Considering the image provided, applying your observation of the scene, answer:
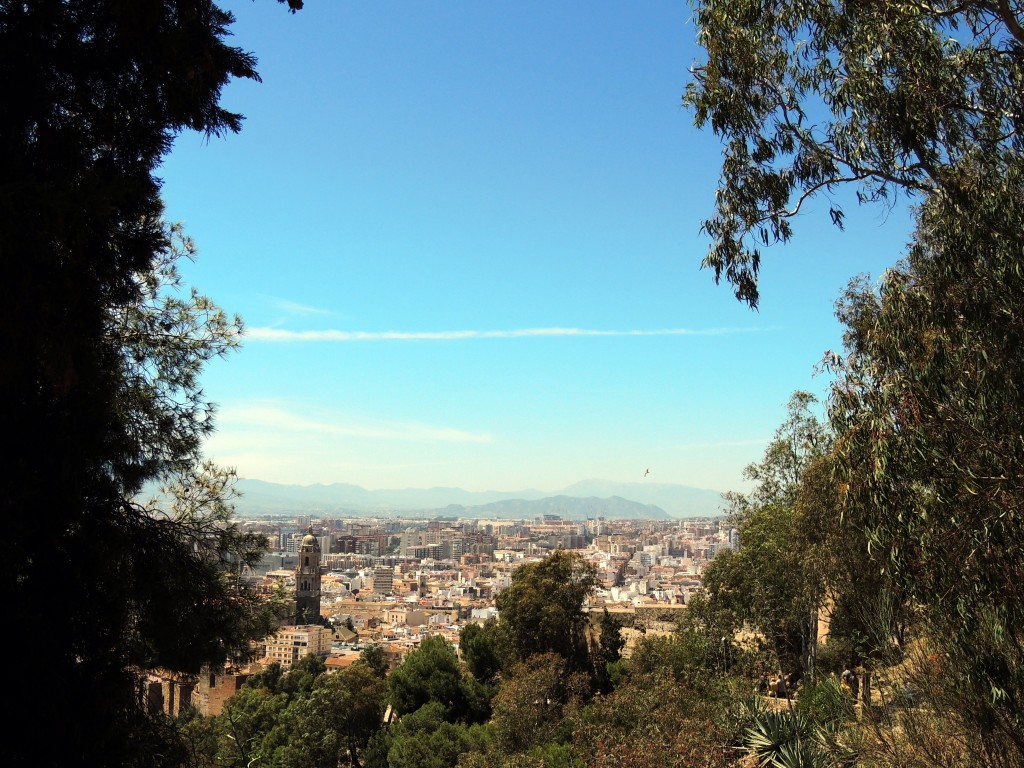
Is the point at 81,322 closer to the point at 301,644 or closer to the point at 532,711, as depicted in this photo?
the point at 532,711

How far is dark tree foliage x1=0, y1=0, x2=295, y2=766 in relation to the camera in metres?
3.55

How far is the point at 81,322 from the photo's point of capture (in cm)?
375

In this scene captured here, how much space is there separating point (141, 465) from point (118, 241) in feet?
6.34

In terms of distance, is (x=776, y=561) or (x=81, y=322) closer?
(x=81, y=322)

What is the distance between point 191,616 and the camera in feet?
17.9

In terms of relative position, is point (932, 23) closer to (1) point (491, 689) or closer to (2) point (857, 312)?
(2) point (857, 312)

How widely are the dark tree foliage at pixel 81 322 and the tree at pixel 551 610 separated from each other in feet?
44.1

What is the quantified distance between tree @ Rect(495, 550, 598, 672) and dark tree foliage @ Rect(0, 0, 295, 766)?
13.4 metres

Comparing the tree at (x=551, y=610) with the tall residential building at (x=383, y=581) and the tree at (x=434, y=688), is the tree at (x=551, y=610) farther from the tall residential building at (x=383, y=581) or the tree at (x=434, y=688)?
the tall residential building at (x=383, y=581)

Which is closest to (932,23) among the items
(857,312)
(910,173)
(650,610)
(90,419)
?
(910,173)

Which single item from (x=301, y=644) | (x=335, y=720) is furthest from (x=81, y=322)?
(x=301, y=644)

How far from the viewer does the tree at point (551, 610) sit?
17.9 metres

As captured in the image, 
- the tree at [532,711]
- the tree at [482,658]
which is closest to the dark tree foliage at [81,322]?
the tree at [532,711]

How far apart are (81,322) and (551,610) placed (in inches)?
600
